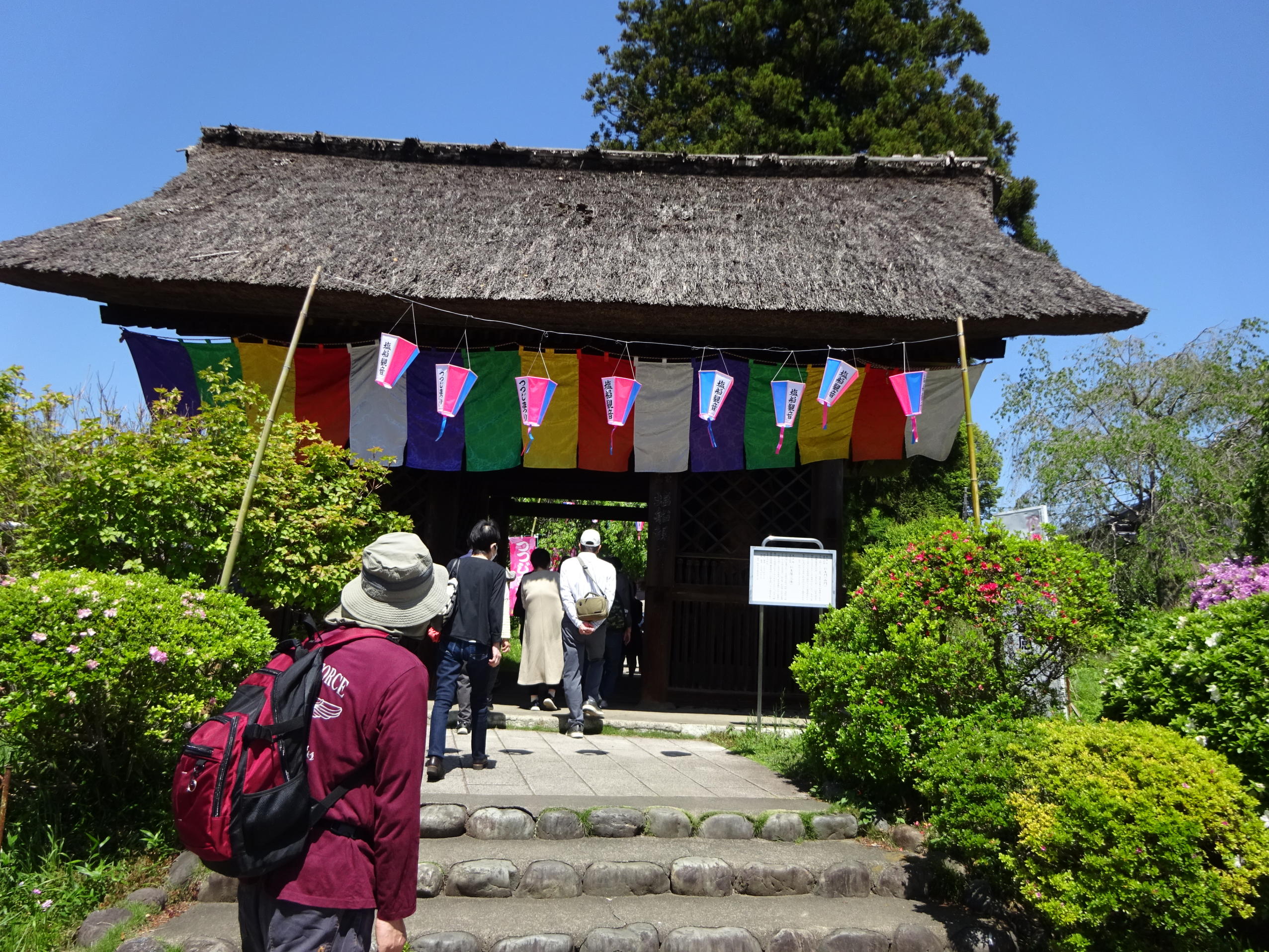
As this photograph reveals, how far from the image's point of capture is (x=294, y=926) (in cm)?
213

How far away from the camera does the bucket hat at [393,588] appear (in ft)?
8.07

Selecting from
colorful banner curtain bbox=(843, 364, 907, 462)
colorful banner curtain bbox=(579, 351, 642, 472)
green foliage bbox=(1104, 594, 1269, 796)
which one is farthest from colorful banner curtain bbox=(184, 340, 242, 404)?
green foliage bbox=(1104, 594, 1269, 796)

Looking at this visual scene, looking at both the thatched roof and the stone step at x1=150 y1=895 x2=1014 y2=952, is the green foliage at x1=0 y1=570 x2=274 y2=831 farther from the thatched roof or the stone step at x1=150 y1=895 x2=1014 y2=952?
the thatched roof

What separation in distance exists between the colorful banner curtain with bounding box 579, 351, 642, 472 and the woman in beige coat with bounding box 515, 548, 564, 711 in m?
1.63

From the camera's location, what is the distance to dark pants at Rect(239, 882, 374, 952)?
2.13 m

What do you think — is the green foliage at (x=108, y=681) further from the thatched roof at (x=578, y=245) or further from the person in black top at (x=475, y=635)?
the thatched roof at (x=578, y=245)

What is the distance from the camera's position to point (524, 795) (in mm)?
5172

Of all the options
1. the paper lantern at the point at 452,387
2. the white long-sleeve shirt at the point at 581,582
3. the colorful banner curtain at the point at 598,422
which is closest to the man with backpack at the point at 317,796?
the white long-sleeve shirt at the point at 581,582

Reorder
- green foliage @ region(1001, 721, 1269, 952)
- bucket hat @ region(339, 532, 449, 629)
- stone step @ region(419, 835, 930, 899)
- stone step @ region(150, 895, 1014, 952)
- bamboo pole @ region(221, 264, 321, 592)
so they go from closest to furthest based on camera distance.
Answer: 1. bucket hat @ region(339, 532, 449, 629)
2. green foliage @ region(1001, 721, 1269, 952)
3. stone step @ region(150, 895, 1014, 952)
4. stone step @ region(419, 835, 930, 899)
5. bamboo pole @ region(221, 264, 321, 592)

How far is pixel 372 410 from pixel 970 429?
6.07 meters

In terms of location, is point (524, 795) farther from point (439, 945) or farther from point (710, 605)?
point (710, 605)

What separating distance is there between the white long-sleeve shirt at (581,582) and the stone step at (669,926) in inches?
127

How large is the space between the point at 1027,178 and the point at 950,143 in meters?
2.24

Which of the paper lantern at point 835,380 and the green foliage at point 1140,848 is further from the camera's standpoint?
the paper lantern at point 835,380
